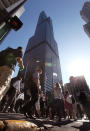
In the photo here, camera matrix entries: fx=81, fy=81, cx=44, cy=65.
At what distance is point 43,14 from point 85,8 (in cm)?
5782

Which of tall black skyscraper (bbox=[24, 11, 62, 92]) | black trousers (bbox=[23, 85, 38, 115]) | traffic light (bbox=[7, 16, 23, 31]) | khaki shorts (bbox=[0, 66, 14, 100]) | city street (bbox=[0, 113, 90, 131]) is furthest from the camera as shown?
tall black skyscraper (bbox=[24, 11, 62, 92])

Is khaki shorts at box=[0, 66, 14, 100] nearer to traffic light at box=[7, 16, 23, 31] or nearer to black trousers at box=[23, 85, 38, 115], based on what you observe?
black trousers at box=[23, 85, 38, 115]

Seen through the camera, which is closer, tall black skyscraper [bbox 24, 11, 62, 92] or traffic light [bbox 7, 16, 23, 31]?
traffic light [bbox 7, 16, 23, 31]

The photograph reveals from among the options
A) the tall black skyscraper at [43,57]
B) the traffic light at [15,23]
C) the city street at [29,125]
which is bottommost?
the city street at [29,125]

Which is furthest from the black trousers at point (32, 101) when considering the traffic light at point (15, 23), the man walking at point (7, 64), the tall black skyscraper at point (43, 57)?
the tall black skyscraper at point (43, 57)

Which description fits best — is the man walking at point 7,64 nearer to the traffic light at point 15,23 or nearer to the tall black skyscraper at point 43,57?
the traffic light at point 15,23

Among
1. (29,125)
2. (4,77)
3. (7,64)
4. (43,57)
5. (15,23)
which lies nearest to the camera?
(29,125)

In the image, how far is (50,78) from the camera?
74.4 m

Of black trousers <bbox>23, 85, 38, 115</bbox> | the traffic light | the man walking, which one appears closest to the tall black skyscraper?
the traffic light

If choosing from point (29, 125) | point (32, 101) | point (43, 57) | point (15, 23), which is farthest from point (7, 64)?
point (43, 57)

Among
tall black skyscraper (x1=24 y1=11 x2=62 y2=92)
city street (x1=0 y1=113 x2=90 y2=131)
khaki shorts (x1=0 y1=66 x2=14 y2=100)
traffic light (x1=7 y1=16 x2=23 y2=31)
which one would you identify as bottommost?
city street (x1=0 y1=113 x2=90 y2=131)

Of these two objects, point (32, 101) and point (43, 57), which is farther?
point (43, 57)

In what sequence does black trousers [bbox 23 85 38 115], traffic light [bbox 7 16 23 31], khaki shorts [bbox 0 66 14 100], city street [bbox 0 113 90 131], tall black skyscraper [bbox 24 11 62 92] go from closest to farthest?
city street [bbox 0 113 90 131]
khaki shorts [bbox 0 66 14 100]
black trousers [bbox 23 85 38 115]
traffic light [bbox 7 16 23 31]
tall black skyscraper [bbox 24 11 62 92]

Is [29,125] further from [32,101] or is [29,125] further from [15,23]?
[15,23]
